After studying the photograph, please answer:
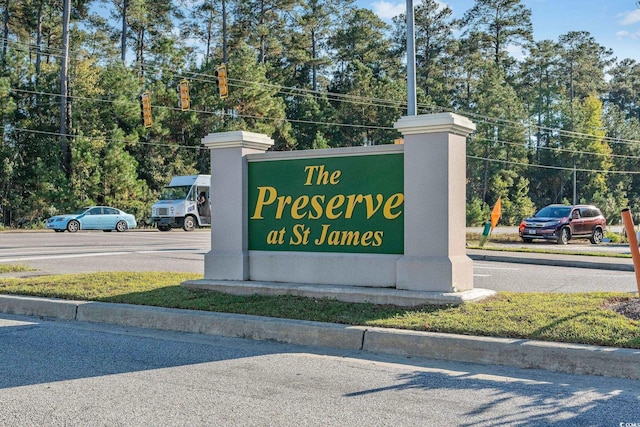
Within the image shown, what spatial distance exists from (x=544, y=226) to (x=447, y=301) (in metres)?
18.5

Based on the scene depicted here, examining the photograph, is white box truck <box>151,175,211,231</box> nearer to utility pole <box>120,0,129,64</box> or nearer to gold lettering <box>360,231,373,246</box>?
utility pole <box>120,0,129,64</box>

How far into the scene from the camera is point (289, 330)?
280 inches

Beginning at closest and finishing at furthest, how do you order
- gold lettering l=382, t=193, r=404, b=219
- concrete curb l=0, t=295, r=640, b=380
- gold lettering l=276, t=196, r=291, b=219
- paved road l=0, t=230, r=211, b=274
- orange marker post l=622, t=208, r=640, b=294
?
concrete curb l=0, t=295, r=640, b=380
orange marker post l=622, t=208, r=640, b=294
gold lettering l=382, t=193, r=404, b=219
gold lettering l=276, t=196, r=291, b=219
paved road l=0, t=230, r=211, b=274

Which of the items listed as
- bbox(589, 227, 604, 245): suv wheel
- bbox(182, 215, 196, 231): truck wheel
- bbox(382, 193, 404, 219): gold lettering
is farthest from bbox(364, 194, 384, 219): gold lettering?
bbox(182, 215, 196, 231): truck wheel

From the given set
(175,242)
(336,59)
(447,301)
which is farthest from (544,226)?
(336,59)

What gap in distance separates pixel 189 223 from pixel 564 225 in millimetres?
18076

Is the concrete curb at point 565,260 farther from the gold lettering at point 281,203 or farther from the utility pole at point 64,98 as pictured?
the utility pole at point 64,98

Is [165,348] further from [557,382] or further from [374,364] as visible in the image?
[557,382]

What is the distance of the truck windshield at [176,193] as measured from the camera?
32688 mm

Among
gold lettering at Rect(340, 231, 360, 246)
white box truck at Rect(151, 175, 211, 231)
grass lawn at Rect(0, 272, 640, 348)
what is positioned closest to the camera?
grass lawn at Rect(0, 272, 640, 348)

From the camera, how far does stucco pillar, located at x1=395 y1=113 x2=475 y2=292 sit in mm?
7824

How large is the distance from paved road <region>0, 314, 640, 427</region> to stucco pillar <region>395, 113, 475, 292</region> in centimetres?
175

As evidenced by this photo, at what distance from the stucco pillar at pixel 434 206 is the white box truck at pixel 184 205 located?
24.9 metres

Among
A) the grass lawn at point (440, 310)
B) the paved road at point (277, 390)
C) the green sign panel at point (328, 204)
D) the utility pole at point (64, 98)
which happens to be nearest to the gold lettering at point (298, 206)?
the green sign panel at point (328, 204)
